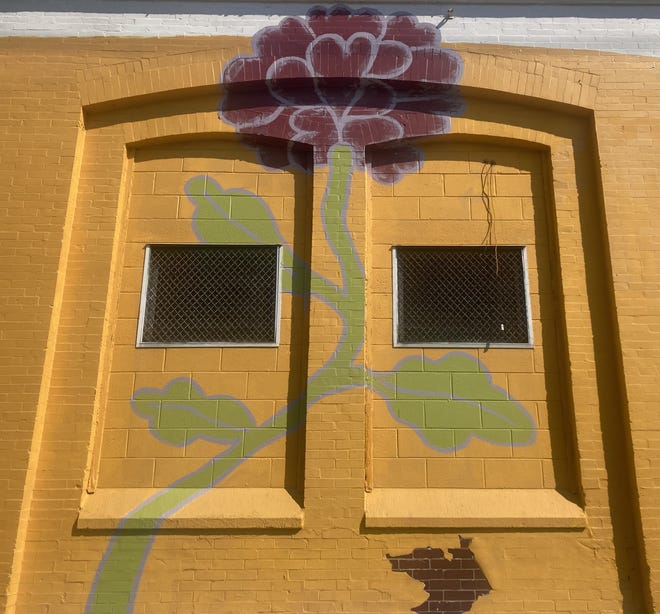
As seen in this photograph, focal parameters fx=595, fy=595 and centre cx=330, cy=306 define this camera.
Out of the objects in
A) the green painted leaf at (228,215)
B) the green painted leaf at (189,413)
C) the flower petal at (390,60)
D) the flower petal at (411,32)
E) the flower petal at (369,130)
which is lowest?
the green painted leaf at (189,413)

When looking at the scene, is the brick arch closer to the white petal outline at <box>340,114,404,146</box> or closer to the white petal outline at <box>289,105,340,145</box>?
the white petal outline at <box>340,114,404,146</box>

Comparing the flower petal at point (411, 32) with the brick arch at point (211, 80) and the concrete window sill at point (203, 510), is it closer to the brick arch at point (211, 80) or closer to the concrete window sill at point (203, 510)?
the brick arch at point (211, 80)

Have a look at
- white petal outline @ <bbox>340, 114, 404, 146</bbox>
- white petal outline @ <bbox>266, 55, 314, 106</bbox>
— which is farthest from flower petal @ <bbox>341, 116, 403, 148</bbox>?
white petal outline @ <bbox>266, 55, 314, 106</bbox>

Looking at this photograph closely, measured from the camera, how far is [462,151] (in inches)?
243

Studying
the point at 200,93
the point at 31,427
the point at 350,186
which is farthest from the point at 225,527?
the point at 200,93

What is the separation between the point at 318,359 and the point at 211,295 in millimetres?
1237

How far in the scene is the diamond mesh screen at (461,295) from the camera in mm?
5668

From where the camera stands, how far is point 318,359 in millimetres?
5434

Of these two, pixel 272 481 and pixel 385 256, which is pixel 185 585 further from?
pixel 385 256

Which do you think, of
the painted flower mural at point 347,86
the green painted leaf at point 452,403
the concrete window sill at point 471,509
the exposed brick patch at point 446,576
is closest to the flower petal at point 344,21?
the painted flower mural at point 347,86

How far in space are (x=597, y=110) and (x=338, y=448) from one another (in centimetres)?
426

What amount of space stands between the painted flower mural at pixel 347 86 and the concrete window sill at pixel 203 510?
10.7 ft

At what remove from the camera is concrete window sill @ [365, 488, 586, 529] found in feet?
16.6

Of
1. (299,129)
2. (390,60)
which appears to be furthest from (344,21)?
(299,129)
